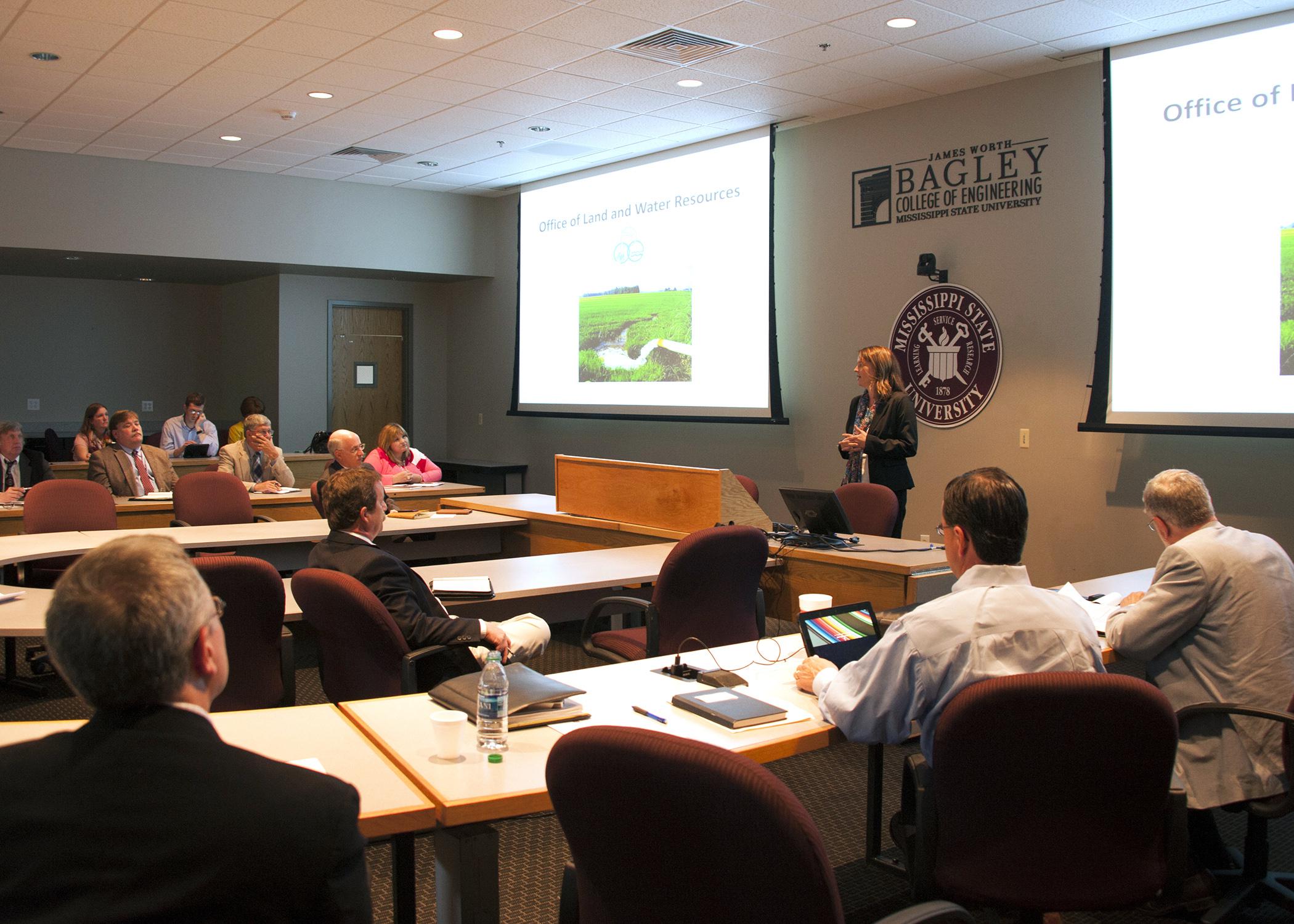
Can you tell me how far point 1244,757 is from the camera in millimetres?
2480

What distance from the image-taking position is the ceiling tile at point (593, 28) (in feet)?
17.7

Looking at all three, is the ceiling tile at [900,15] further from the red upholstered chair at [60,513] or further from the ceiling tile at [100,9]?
the red upholstered chair at [60,513]

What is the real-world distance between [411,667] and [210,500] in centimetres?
351

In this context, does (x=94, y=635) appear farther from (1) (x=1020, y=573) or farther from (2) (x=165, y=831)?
(1) (x=1020, y=573)

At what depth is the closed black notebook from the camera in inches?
88.0

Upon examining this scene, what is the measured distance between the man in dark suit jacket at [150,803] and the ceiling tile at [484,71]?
547cm

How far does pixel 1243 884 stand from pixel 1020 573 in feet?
3.96

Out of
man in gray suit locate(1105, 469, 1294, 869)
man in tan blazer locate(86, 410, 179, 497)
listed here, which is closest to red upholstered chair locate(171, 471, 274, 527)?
man in tan blazer locate(86, 410, 179, 497)

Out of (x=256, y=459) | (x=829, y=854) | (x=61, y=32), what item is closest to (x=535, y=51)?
(x=61, y=32)

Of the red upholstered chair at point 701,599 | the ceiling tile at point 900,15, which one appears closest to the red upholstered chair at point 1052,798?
the red upholstered chair at point 701,599

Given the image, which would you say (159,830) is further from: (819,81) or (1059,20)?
(819,81)

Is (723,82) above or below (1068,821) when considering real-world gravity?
above

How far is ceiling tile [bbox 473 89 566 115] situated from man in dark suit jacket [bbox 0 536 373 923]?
6.15 m

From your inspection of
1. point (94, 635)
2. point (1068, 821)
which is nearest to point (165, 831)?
point (94, 635)
